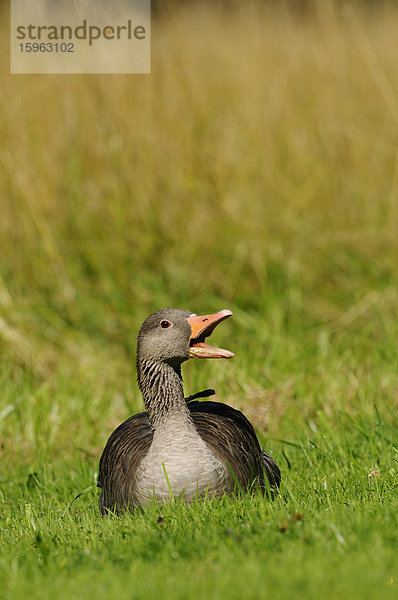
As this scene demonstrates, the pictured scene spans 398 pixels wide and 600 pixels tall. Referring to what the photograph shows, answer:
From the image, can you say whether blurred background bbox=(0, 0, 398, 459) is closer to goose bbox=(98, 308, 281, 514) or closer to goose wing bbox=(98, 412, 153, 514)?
goose wing bbox=(98, 412, 153, 514)

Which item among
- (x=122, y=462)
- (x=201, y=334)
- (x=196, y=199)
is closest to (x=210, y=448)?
(x=122, y=462)

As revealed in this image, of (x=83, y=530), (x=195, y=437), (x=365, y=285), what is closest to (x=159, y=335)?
(x=195, y=437)

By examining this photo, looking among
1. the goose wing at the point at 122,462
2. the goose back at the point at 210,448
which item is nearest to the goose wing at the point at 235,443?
the goose back at the point at 210,448

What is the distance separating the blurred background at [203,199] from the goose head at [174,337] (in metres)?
2.92

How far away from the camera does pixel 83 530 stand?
14.7ft

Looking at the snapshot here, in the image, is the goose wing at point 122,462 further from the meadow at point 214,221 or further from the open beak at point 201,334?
the meadow at point 214,221

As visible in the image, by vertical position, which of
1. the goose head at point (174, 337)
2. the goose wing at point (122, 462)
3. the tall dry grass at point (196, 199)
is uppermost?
the tall dry grass at point (196, 199)

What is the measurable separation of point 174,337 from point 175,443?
0.67 m

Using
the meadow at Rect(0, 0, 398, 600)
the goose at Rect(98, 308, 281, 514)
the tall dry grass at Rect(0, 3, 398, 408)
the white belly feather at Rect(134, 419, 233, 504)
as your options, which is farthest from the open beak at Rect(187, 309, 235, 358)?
the tall dry grass at Rect(0, 3, 398, 408)

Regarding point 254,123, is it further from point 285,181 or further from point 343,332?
point 343,332

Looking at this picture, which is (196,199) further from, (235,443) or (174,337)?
(235,443)

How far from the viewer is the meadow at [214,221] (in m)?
7.68

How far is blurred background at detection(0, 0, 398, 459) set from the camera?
8.88 metres

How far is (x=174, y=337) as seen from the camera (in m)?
5.23
